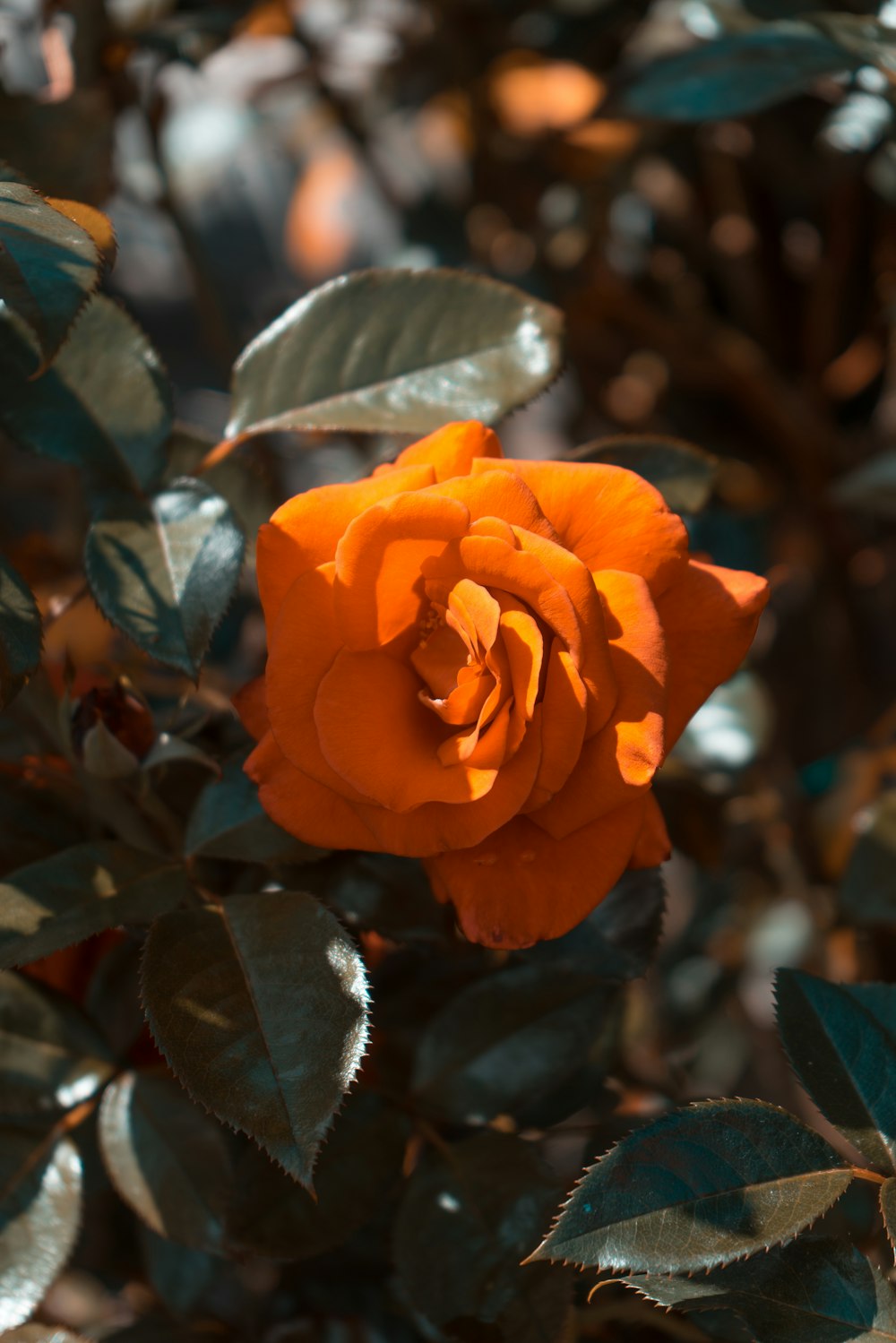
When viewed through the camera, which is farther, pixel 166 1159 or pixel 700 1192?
pixel 166 1159

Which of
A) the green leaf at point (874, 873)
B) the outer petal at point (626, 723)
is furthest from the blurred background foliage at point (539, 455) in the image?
the outer petal at point (626, 723)

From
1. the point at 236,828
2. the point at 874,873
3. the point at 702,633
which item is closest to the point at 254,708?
the point at 236,828

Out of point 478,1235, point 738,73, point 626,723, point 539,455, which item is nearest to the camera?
point 626,723


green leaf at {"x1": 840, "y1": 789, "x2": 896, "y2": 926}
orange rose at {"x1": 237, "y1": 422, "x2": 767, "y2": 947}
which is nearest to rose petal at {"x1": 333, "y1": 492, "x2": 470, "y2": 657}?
orange rose at {"x1": 237, "y1": 422, "x2": 767, "y2": 947}

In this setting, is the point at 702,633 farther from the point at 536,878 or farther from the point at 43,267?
the point at 43,267

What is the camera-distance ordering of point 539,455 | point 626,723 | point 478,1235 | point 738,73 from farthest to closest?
point 539,455 < point 738,73 < point 478,1235 < point 626,723

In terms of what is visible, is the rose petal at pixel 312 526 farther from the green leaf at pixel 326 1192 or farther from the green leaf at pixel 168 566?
the green leaf at pixel 326 1192
